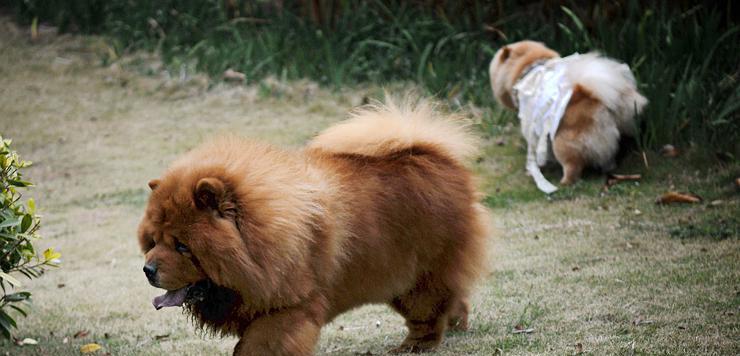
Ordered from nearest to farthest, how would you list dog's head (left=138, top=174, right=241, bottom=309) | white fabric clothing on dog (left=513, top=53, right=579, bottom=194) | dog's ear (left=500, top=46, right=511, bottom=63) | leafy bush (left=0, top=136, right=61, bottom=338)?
1. dog's head (left=138, top=174, right=241, bottom=309)
2. leafy bush (left=0, top=136, right=61, bottom=338)
3. white fabric clothing on dog (left=513, top=53, right=579, bottom=194)
4. dog's ear (left=500, top=46, right=511, bottom=63)

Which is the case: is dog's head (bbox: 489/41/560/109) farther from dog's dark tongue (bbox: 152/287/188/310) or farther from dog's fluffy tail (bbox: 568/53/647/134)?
dog's dark tongue (bbox: 152/287/188/310)

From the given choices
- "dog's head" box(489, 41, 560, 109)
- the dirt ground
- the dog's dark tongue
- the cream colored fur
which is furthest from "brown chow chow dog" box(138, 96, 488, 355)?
"dog's head" box(489, 41, 560, 109)

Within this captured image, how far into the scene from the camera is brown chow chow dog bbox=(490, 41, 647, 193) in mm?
7168

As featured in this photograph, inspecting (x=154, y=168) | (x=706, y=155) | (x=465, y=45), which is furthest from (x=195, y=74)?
(x=706, y=155)

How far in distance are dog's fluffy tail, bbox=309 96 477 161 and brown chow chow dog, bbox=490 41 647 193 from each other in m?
2.92

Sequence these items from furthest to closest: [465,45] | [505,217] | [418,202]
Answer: [465,45] < [505,217] < [418,202]

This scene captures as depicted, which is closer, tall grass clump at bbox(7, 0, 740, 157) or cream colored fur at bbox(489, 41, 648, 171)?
cream colored fur at bbox(489, 41, 648, 171)

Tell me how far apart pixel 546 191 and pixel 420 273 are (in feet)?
11.1

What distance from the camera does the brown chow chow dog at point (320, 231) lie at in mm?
3395

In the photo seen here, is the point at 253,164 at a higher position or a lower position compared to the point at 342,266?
higher

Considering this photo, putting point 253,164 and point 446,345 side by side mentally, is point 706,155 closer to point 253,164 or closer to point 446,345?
point 446,345

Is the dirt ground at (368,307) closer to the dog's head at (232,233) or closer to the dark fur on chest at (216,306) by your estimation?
the dark fur on chest at (216,306)

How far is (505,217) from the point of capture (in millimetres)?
7047

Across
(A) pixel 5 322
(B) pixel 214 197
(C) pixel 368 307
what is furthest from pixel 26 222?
(C) pixel 368 307
